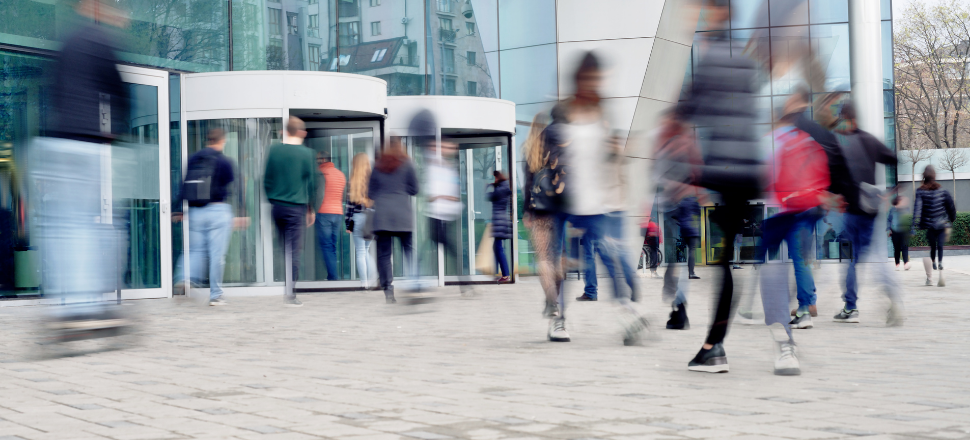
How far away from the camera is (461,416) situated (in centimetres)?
387

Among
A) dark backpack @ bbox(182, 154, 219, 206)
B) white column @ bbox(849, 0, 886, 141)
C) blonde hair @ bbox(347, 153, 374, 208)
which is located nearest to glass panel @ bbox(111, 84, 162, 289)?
blonde hair @ bbox(347, 153, 374, 208)

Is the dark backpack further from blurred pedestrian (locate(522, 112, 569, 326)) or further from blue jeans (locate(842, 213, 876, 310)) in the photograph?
blue jeans (locate(842, 213, 876, 310))

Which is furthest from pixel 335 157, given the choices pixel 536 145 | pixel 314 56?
pixel 536 145

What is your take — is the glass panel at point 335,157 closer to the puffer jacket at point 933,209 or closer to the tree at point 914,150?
the puffer jacket at point 933,209

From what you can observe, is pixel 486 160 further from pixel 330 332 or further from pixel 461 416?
pixel 461 416

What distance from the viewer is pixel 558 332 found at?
22.1ft

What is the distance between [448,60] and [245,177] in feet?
20.0

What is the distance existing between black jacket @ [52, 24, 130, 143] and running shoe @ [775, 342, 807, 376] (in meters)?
3.73

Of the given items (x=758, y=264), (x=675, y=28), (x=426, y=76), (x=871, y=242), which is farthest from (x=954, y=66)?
(x=758, y=264)

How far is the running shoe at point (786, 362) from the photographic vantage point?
497 cm

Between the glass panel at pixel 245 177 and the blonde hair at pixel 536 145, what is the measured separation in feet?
20.7

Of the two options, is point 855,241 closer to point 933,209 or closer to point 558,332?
point 558,332

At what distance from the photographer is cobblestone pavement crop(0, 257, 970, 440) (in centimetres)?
364

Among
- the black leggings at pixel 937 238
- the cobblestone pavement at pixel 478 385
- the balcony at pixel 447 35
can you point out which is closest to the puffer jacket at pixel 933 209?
the black leggings at pixel 937 238
